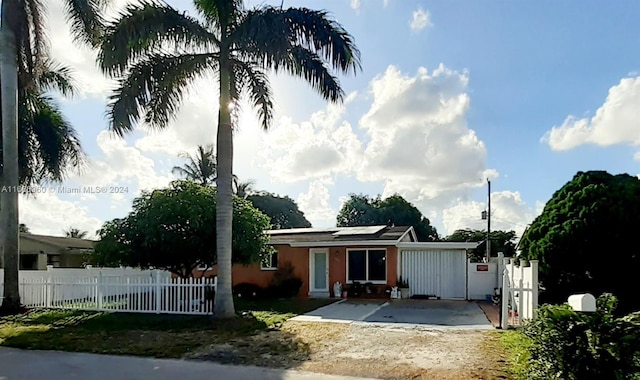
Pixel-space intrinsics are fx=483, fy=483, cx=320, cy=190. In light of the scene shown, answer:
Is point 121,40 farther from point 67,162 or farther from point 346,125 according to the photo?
point 67,162

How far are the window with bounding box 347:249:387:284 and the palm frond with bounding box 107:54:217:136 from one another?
10125 mm

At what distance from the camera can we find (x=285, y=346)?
907 cm

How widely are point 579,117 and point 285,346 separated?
1017 centimetres

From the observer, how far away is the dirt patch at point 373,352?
23.9 feet

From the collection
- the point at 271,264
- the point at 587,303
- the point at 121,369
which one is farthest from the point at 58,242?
the point at 587,303

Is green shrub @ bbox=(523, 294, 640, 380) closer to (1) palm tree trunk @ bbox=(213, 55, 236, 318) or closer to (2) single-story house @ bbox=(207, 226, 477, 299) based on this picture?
(1) palm tree trunk @ bbox=(213, 55, 236, 318)

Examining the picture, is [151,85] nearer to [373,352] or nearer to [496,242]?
[373,352]

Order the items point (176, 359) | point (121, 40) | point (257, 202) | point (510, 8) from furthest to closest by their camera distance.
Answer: point (257, 202) → point (121, 40) → point (510, 8) → point (176, 359)

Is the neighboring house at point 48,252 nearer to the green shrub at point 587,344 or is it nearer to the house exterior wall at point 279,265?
the house exterior wall at point 279,265

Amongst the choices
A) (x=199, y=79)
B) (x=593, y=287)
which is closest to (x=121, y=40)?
(x=199, y=79)

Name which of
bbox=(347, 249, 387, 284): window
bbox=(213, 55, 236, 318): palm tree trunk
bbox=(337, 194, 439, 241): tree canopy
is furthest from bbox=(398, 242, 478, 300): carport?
bbox=(337, 194, 439, 241): tree canopy

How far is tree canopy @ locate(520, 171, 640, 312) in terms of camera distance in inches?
340

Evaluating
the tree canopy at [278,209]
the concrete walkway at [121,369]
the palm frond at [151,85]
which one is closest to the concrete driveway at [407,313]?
the concrete walkway at [121,369]

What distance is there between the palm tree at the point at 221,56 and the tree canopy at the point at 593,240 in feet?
18.9
